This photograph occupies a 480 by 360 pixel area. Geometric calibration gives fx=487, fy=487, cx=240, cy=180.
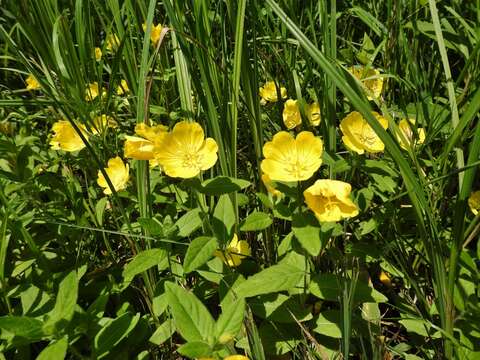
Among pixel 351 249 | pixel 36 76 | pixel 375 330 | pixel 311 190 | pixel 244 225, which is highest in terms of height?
pixel 36 76

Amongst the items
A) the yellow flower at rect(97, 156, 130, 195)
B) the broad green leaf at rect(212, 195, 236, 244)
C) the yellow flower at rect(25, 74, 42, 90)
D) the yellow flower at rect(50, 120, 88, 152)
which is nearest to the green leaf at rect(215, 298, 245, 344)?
the broad green leaf at rect(212, 195, 236, 244)

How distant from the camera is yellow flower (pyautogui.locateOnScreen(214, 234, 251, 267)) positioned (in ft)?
4.96

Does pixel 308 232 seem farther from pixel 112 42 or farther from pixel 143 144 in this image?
pixel 112 42

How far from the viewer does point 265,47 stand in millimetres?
2096

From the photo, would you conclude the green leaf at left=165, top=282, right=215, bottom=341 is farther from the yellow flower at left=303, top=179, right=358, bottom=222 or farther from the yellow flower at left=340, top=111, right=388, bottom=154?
the yellow flower at left=340, top=111, right=388, bottom=154

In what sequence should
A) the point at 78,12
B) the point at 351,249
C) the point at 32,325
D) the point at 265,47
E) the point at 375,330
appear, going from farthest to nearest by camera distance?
the point at 265,47, the point at 78,12, the point at 351,249, the point at 375,330, the point at 32,325

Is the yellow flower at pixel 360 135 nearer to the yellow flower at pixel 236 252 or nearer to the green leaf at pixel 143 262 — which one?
the yellow flower at pixel 236 252

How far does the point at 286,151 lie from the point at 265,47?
81cm

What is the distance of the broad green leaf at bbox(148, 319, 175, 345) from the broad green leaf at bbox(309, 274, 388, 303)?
417mm

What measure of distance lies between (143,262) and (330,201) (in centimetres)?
53

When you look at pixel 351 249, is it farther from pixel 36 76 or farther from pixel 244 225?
pixel 36 76

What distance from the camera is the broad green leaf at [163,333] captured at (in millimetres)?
1380

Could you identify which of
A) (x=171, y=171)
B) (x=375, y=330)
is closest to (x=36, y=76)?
(x=171, y=171)

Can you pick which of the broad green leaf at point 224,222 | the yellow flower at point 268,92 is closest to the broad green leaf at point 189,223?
the broad green leaf at point 224,222
